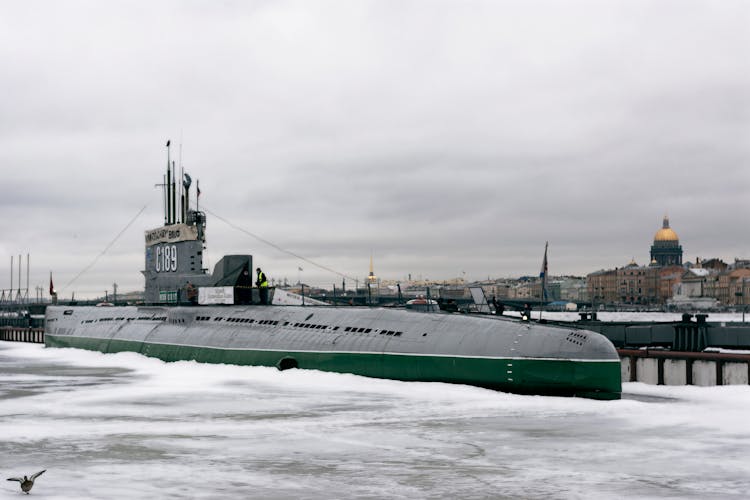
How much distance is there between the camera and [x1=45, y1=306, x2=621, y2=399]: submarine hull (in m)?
24.7

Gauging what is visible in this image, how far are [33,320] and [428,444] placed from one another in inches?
3339

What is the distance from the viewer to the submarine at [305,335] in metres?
24.8

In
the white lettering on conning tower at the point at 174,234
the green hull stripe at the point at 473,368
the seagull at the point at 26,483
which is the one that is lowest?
the seagull at the point at 26,483

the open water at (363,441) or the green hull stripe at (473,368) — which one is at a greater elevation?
the green hull stripe at (473,368)

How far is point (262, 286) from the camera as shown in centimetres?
3772

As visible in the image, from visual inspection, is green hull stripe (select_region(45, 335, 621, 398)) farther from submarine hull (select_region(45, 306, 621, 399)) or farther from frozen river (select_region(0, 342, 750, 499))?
frozen river (select_region(0, 342, 750, 499))

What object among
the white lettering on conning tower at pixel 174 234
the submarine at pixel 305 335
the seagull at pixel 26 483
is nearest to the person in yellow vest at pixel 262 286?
the submarine at pixel 305 335

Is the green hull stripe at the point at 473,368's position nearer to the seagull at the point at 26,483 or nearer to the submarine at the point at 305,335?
the submarine at the point at 305,335

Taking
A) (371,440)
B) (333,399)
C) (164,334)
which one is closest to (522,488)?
(371,440)

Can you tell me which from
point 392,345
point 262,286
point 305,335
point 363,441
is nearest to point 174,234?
point 262,286

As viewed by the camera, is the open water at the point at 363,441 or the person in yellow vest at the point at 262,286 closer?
the open water at the point at 363,441

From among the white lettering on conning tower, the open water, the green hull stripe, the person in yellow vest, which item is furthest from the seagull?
the white lettering on conning tower

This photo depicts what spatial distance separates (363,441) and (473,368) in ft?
26.9

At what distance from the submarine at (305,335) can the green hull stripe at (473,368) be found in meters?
0.03
